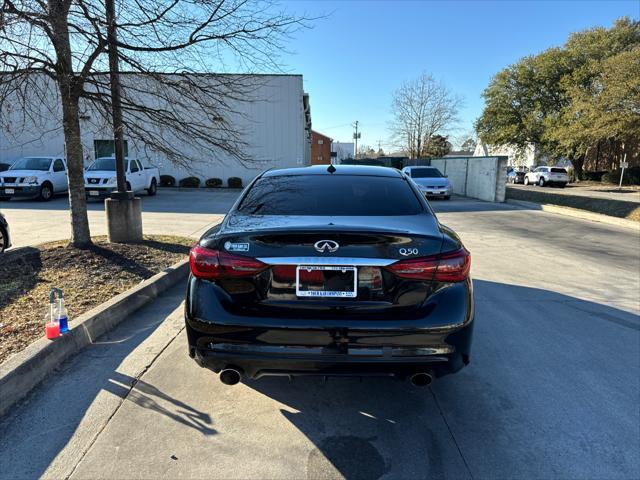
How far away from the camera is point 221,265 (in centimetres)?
273

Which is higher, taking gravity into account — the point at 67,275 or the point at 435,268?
the point at 435,268

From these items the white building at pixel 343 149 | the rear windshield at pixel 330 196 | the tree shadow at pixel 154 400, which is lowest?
the tree shadow at pixel 154 400

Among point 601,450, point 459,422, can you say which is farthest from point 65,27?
point 601,450

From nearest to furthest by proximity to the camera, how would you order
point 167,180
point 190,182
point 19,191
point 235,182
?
point 19,191 < point 190,182 < point 167,180 < point 235,182

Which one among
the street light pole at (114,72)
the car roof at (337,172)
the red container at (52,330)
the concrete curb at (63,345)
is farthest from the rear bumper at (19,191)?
the car roof at (337,172)

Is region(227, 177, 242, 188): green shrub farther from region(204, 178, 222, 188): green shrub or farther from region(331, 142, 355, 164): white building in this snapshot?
region(331, 142, 355, 164): white building

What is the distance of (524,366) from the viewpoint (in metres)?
3.84

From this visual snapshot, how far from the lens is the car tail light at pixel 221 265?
268cm

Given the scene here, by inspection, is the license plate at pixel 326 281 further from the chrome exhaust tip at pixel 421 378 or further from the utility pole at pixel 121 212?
the utility pole at pixel 121 212

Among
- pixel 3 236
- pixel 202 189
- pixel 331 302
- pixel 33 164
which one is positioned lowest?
pixel 202 189

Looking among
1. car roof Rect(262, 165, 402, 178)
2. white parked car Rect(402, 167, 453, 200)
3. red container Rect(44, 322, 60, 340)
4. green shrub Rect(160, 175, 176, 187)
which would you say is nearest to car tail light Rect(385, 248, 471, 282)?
car roof Rect(262, 165, 402, 178)

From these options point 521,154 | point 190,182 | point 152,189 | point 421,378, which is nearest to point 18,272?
point 421,378

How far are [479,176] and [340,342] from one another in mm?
21772

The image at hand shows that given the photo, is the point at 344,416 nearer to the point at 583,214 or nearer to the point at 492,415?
the point at 492,415
